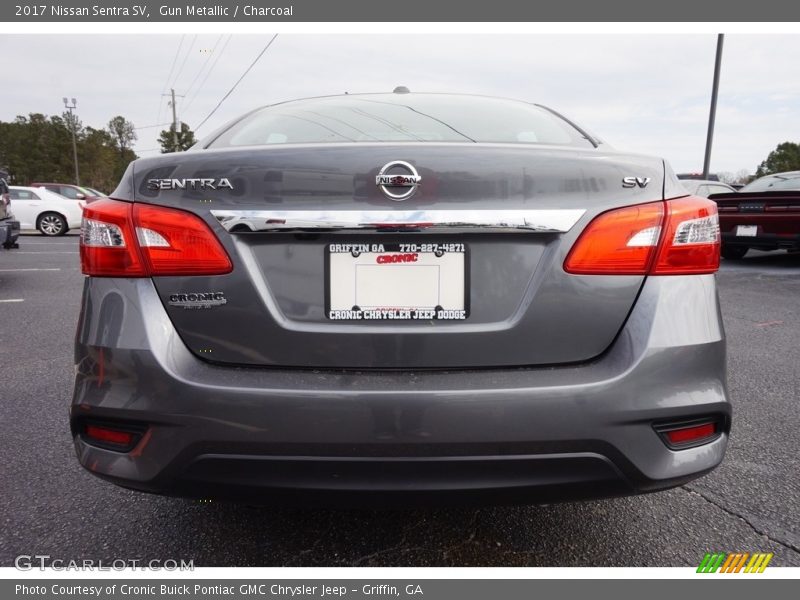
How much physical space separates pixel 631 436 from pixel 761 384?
2604 millimetres

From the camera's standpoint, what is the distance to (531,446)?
134 centimetres

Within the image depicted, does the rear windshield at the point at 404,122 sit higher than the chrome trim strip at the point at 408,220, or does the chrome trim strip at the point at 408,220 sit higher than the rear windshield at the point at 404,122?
the rear windshield at the point at 404,122

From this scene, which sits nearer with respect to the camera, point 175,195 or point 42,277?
point 175,195

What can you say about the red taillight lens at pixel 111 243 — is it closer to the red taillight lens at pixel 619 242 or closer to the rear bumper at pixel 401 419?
the rear bumper at pixel 401 419

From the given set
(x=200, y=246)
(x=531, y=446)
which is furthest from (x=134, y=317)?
(x=531, y=446)

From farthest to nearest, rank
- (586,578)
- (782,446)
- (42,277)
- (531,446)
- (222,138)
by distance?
1. (42,277)
2. (782,446)
3. (222,138)
4. (586,578)
5. (531,446)

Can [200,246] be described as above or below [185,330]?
above

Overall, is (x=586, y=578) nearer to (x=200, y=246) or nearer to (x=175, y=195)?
(x=200, y=246)

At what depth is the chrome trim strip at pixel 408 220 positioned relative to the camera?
136cm

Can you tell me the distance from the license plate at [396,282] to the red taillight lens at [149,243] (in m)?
0.28

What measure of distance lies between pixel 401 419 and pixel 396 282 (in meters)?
0.33

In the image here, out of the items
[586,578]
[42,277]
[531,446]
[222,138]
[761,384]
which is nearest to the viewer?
[531,446]

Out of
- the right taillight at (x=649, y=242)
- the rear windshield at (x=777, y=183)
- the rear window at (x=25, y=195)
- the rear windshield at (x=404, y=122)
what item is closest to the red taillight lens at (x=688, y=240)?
the right taillight at (x=649, y=242)

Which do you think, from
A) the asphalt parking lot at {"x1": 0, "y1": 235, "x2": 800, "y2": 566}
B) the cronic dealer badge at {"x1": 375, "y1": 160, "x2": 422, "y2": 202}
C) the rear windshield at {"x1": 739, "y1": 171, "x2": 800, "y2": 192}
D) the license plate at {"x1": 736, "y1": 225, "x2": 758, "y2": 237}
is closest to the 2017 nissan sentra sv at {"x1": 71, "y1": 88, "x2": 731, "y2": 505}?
the cronic dealer badge at {"x1": 375, "y1": 160, "x2": 422, "y2": 202}
